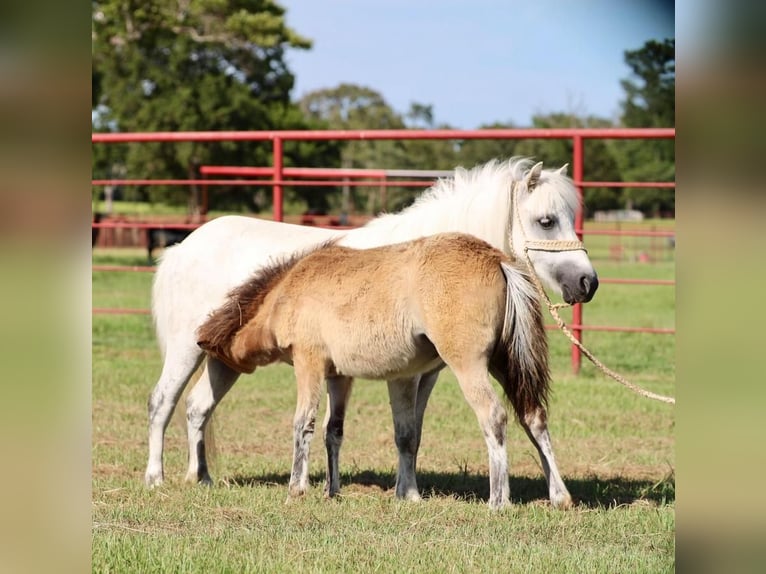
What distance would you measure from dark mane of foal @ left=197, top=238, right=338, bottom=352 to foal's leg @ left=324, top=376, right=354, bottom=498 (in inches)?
23.6

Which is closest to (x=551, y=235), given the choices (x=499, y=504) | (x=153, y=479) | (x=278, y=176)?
(x=499, y=504)

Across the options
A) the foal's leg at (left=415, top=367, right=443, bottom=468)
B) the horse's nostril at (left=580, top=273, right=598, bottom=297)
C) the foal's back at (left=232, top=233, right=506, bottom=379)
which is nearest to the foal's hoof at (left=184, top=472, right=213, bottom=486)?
the foal's back at (left=232, top=233, right=506, bottom=379)

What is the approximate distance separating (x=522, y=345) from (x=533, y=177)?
4.20ft

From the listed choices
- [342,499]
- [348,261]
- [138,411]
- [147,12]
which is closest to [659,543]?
[342,499]

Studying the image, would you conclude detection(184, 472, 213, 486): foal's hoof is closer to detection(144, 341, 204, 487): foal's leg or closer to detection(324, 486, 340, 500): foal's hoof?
detection(144, 341, 204, 487): foal's leg

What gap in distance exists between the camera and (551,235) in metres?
5.81

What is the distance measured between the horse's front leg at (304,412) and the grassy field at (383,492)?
0.43 ft

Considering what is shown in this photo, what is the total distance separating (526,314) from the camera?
4.92 m

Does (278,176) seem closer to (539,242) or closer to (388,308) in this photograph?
(539,242)

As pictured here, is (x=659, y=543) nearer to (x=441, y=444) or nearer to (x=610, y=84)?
(x=441, y=444)

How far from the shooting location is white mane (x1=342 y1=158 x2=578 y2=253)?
5.83 metres

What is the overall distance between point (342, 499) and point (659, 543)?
1.75m

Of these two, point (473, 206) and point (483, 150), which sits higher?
point (483, 150)
